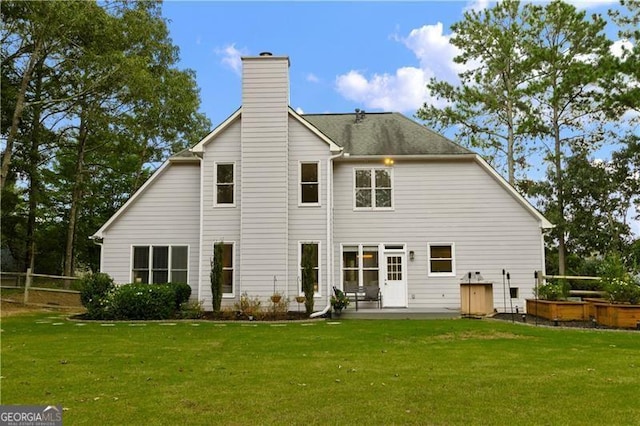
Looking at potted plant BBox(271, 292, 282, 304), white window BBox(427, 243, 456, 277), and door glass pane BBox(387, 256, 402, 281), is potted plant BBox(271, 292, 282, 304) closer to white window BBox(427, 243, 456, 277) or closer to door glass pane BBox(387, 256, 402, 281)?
door glass pane BBox(387, 256, 402, 281)

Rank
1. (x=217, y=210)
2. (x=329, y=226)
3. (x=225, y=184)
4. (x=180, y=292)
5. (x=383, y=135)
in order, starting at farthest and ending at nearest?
(x=383, y=135) → (x=225, y=184) → (x=217, y=210) → (x=329, y=226) → (x=180, y=292)

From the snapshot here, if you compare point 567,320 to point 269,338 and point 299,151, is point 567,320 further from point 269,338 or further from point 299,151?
point 299,151

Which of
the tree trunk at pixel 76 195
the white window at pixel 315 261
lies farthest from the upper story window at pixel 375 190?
the tree trunk at pixel 76 195

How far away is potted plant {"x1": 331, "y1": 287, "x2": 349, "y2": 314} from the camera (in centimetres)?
1468

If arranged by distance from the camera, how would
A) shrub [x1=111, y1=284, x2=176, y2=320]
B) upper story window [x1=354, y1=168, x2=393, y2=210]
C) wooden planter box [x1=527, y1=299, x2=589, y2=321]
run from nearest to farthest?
wooden planter box [x1=527, y1=299, x2=589, y2=321], shrub [x1=111, y1=284, x2=176, y2=320], upper story window [x1=354, y1=168, x2=393, y2=210]

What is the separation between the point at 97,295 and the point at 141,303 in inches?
55.7

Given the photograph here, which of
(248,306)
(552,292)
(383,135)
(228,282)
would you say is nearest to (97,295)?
(228,282)

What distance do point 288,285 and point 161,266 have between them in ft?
15.1

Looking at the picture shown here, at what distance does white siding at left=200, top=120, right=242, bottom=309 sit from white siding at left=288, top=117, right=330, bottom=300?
→ 1.74 meters

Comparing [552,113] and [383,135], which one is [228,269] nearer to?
[383,135]

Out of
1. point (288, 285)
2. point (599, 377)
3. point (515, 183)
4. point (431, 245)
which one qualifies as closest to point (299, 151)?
point (288, 285)

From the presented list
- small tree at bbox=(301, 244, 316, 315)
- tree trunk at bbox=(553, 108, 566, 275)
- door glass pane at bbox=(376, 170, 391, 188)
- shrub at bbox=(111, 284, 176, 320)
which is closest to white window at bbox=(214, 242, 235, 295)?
shrub at bbox=(111, 284, 176, 320)

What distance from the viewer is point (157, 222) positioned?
16969 millimetres

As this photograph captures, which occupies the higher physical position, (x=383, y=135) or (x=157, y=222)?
(x=383, y=135)
